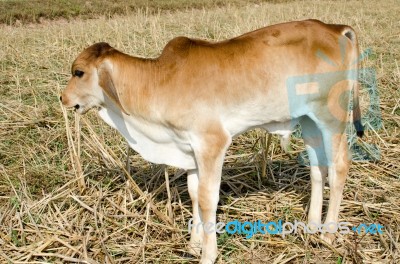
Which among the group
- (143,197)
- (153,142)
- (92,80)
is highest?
(92,80)

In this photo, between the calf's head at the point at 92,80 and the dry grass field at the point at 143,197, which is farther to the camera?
the dry grass field at the point at 143,197

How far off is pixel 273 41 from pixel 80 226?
5.23 ft

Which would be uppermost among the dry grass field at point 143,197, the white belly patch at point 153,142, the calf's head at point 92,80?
the calf's head at point 92,80

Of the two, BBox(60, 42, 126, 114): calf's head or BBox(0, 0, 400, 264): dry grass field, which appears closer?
BBox(60, 42, 126, 114): calf's head

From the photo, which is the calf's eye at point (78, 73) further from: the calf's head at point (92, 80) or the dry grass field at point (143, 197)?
the dry grass field at point (143, 197)

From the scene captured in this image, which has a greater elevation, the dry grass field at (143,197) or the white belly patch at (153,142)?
the white belly patch at (153,142)

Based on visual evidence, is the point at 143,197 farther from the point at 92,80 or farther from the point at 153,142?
the point at 92,80

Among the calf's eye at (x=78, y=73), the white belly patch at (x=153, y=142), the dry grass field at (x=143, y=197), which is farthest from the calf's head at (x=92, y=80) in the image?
the dry grass field at (x=143, y=197)

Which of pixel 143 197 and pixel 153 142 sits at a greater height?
pixel 153 142

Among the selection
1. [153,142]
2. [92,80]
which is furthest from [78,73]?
[153,142]

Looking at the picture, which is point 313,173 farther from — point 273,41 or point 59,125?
point 59,125

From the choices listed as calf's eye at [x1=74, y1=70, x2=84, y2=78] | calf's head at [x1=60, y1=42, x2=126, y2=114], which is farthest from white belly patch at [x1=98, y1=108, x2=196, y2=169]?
calf's eye at [x1=74, y1=70, x2=84, y2=78]

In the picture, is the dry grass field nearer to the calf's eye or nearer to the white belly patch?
the white belly patch

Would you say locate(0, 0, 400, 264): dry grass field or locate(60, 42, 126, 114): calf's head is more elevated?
locate(60, 42, 126, 114): calf's head
